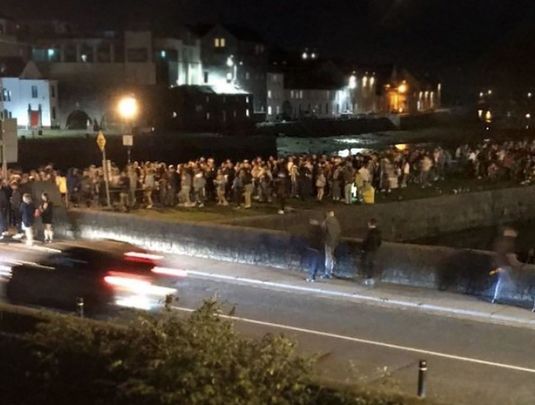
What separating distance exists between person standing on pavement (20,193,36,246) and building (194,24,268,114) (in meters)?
96.6

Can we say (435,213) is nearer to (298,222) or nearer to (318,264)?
(298,222)

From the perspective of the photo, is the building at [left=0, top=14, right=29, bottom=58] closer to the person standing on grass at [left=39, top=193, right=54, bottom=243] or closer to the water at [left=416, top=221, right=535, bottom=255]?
the water at [left=416, top=221, right=535, bottom=255]

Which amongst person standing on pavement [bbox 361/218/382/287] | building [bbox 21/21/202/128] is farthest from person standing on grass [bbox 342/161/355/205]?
building [bbox 21/21/202/128]

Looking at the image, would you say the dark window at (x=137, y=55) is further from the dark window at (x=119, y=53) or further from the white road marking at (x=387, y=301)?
the white road marking at (x=387, y=301)

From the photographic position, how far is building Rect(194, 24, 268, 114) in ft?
415

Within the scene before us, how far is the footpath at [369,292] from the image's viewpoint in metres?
18.7

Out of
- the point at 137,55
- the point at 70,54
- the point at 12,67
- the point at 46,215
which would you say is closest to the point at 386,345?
the point at 46,215

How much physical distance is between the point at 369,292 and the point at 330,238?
6.86ft

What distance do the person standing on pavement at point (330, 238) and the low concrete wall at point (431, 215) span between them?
8.69 meters

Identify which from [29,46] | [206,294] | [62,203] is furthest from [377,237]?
[29,46]

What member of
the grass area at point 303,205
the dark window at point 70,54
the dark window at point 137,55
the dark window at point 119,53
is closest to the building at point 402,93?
Result: the dark window at point 137,55

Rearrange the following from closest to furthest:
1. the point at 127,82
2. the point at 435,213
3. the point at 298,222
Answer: the point at 298,222 < the point at 435,213 < the point at 127,82

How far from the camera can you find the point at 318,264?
2248 cm

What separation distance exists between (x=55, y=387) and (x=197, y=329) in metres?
3.12
